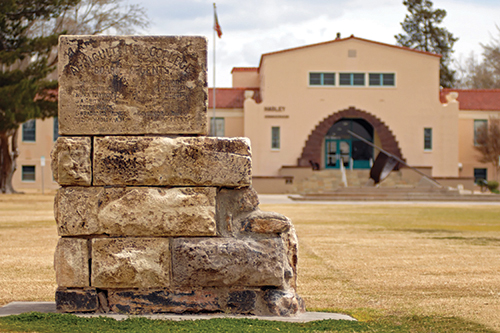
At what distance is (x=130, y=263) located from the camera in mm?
4961

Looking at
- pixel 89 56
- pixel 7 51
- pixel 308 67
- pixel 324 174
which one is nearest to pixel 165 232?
pixel 89 56

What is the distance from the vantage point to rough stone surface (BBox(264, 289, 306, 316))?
4949 mm

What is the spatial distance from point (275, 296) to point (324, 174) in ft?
114

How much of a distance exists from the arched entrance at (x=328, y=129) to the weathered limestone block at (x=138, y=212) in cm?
3563

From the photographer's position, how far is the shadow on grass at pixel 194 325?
14.4 ft

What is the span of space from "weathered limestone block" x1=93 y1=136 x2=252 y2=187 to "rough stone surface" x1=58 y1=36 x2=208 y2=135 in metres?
0.16

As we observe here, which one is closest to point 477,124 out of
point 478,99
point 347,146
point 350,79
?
point 478,99

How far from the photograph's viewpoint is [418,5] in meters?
61.5

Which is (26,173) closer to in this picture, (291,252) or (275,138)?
(275,138)

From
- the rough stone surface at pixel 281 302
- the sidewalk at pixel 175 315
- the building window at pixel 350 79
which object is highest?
the building window at pixel 350 79

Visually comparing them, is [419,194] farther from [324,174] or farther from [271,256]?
[271,256]

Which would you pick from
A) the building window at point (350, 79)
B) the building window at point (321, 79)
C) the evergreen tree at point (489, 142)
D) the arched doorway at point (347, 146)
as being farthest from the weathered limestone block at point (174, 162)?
the evergreen tree at point (489, 142)

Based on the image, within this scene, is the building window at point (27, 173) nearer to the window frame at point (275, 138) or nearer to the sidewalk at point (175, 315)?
the window frame at point (275, 138)

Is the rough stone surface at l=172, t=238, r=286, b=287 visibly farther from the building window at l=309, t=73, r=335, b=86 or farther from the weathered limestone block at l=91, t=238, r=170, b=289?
the building window at l=309, t=73, r=335, b=86
